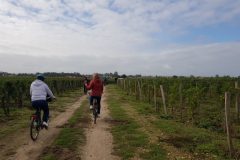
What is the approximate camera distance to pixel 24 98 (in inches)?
1078

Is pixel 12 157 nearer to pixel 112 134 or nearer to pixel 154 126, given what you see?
pixel 112 134

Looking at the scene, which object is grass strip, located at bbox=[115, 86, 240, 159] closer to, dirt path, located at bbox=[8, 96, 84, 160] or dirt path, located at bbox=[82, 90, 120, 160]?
dirt path, located at bbox=[82, 90, 120, 160]

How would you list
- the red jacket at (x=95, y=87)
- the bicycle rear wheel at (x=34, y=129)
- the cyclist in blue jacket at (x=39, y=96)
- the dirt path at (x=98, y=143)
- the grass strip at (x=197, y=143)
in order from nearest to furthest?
the dirt path at (x=98, y=143) → the grass strip at (x=197, y=143) → the bicycle rear wheel at (x=34, y=129) → the cyclist in blue jacket at (x=39, y=96) → the red jacket at (x=95, y=87)

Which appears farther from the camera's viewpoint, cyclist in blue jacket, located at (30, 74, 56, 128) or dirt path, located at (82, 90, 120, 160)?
cyclist in blue jacket, located at (30, 74, 56, 128)

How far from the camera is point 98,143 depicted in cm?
1061

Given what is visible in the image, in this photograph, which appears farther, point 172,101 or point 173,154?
point 172,101

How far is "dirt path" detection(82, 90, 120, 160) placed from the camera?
9.01 meters

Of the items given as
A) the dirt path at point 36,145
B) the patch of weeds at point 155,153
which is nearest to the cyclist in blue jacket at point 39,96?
the dirt path at point 36,145

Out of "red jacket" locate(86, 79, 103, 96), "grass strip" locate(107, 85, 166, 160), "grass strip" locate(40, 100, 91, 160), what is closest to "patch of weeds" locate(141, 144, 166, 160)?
"grass strip" locate(107, 85, 166, 160)

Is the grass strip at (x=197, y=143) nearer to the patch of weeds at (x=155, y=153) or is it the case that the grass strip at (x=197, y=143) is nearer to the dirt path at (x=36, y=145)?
the patch of weeds at (x=155, y=153)

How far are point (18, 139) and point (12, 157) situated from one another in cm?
247

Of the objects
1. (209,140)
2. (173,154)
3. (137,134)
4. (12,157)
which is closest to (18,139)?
(12,157)

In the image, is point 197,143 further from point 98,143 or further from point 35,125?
point 35,125

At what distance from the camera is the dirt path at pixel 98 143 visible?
29.6 feet
